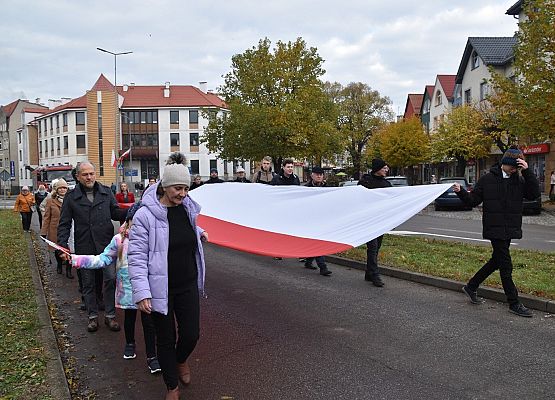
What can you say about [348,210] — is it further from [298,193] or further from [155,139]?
[155,139]

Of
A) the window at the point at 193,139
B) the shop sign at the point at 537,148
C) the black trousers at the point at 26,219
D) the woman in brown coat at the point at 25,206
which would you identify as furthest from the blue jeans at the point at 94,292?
the window at the point at 193,139

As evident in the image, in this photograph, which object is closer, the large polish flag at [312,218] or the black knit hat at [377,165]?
the large polish flag at [312,218]

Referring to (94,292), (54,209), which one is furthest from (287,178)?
(94,292)

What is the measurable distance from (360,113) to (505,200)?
206ft

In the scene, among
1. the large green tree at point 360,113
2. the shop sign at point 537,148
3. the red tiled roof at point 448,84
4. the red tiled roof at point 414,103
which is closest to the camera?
the shop sign at point 537,148

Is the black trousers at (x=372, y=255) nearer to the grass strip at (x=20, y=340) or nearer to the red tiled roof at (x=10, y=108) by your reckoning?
the grass strip at (x=20, y=340)

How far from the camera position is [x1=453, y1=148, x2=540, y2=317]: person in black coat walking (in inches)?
259

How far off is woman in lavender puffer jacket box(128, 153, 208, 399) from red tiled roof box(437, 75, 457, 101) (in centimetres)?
5290

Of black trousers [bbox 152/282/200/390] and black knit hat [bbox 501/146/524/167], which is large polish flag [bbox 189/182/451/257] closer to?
black knit hat [bbox 501/146/524/167]

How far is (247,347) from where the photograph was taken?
569 cm

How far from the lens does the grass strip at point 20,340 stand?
4.49 meters

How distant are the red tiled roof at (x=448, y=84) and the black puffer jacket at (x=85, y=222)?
168 feet

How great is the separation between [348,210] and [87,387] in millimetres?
3841

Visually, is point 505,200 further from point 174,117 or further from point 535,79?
point 174,117
